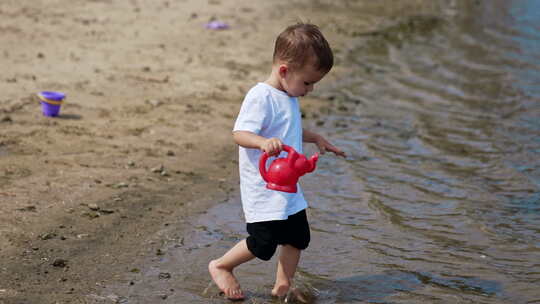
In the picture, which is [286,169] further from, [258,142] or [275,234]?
[275,234]

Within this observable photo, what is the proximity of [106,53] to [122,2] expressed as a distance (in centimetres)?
295

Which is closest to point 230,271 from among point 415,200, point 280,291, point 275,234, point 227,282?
point 227,282

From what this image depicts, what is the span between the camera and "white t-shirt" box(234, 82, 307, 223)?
3.93 m

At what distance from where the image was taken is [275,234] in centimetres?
404

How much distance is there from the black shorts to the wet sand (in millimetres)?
846

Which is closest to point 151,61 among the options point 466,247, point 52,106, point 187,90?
point 187,90

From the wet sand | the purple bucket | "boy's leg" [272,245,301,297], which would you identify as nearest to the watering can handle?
"boy's leg" [272,245,301,297]

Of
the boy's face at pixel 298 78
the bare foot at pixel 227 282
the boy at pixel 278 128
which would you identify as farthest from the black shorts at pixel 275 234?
the boy's face at pixel 298 78

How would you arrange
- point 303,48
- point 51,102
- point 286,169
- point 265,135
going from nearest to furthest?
point 286,169, point 303,48, point 265,135, point 51,102

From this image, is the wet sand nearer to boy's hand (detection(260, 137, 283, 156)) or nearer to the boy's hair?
boy's hand (detection(260, 137, 283, 156))

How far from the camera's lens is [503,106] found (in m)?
9.19

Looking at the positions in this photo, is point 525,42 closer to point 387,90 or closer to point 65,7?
point 387,90

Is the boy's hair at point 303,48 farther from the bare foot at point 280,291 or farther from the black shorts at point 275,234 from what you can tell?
the bare foot at point 280,291

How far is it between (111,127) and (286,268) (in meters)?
3.35
